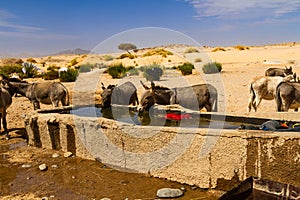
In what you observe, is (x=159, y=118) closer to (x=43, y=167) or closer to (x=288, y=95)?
(x=43, y=167)

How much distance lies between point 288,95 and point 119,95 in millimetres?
5457

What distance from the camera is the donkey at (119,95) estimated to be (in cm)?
1117

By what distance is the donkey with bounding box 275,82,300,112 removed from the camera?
929cm

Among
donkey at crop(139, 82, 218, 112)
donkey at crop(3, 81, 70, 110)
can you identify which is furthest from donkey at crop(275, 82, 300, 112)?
donkey at crop(3, 81, 70, 110)

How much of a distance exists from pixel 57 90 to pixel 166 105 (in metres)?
3.91

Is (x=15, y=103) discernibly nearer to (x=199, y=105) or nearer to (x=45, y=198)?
(x=199, y=105)

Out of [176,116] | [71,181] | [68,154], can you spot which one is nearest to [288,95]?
[176,116]

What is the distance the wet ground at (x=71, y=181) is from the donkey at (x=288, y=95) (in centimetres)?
489

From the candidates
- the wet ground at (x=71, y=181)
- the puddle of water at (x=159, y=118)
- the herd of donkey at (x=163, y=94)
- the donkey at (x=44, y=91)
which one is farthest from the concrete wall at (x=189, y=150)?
the donkey at (x=44, y=91)

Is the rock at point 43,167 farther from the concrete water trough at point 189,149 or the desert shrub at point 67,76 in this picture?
the desert shrub at point 67,76

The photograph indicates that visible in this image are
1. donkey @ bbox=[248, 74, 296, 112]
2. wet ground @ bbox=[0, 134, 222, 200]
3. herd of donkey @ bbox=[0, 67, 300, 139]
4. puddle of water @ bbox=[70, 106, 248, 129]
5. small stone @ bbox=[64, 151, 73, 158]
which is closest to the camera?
wet ground @ bbox=[0, 134, 222, 200]

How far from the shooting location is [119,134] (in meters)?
6.70

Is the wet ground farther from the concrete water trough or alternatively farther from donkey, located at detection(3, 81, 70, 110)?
donkey, located at detection(3, 81, 70, 110)

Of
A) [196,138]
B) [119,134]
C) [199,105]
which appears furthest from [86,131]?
[199,105]
